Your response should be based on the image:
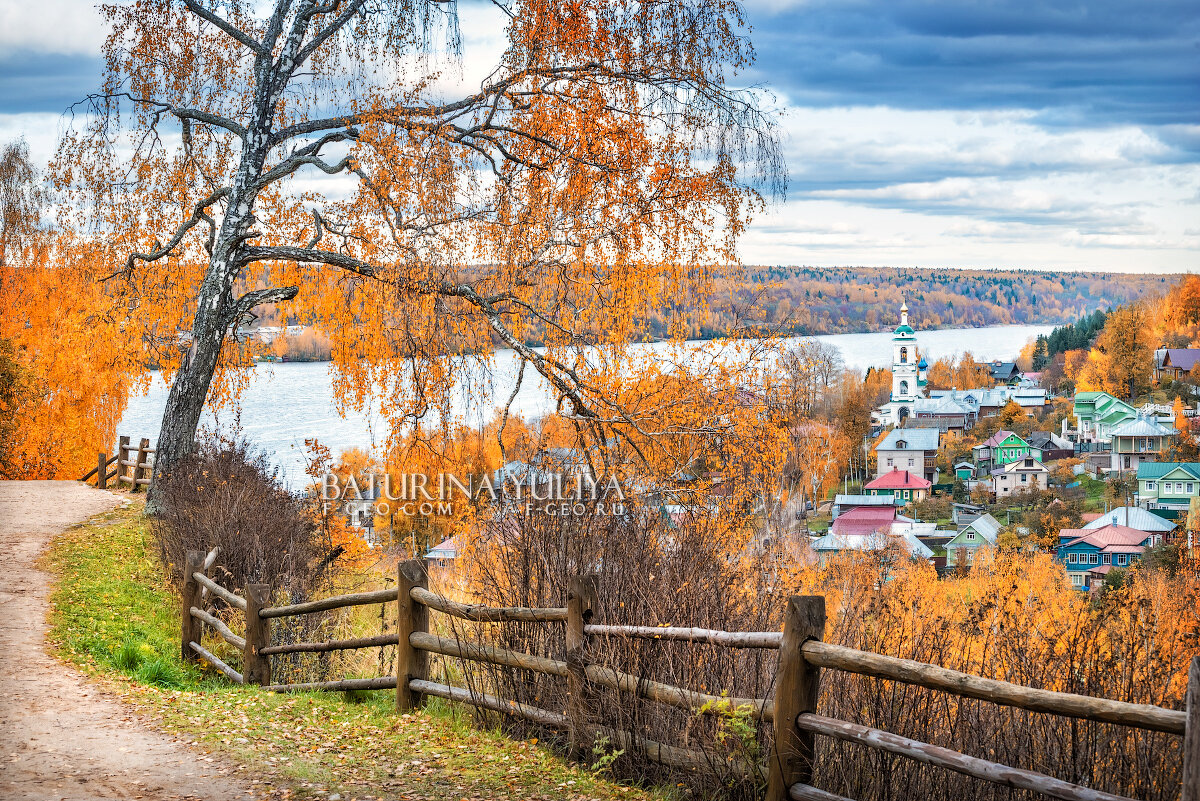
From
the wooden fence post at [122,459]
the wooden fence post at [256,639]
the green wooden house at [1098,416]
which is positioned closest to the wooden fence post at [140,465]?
the wooden fence post at [122,459]

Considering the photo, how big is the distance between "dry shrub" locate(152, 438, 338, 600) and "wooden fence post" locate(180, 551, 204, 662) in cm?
48

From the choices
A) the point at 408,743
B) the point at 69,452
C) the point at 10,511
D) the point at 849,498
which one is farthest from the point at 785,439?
the point at 849,498

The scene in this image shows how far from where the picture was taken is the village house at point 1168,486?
67.4m

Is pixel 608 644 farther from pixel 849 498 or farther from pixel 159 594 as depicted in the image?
pixel 849 498

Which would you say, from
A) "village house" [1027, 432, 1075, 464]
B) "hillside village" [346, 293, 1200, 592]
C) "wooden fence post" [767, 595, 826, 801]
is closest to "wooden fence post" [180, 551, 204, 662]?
"wooden fence post" [767, 595, 826, 801]

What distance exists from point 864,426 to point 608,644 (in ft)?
348

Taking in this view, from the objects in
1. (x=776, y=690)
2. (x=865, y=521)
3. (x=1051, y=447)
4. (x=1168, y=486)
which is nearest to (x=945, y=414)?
(x=1051, y=447)

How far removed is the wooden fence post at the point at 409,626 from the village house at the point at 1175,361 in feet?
376

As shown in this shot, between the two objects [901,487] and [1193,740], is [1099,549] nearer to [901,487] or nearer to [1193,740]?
[901,487]

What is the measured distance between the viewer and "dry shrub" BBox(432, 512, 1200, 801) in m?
4.54

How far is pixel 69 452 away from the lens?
30.2 m

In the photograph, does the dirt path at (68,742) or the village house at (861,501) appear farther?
the village house at (861,501)

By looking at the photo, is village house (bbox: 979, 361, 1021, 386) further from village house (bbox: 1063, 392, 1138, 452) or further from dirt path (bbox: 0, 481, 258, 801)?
dirt path (bbox: 0, 481, 258, 801)

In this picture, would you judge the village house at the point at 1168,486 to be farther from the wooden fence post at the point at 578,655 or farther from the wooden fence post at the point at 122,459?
the wooden fence post at the point at 578,655
